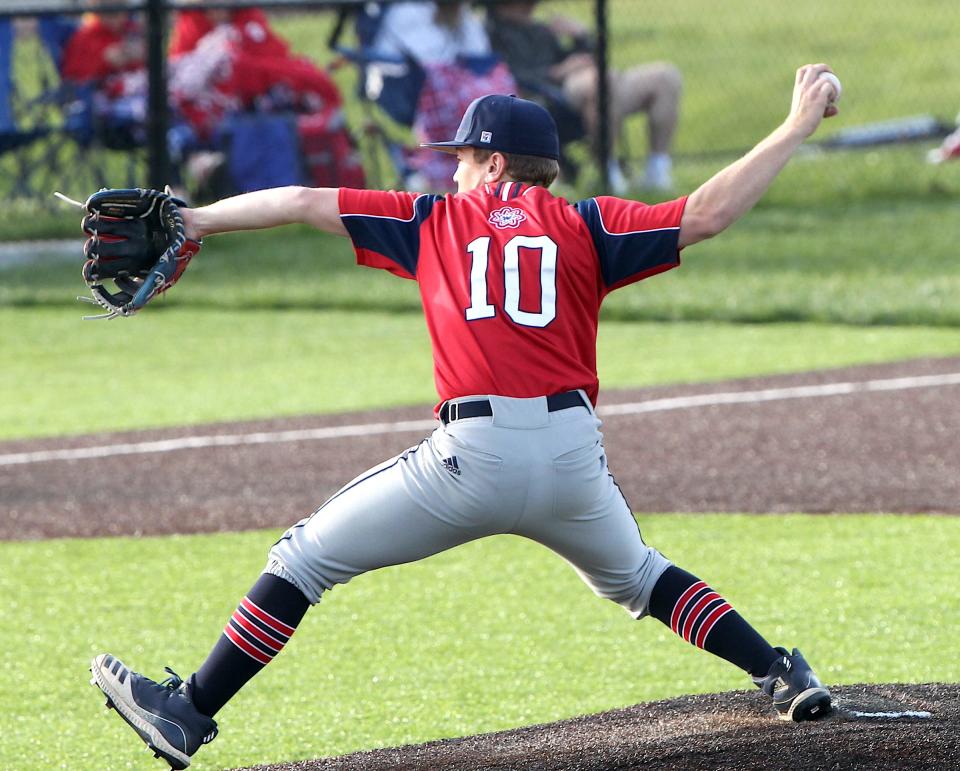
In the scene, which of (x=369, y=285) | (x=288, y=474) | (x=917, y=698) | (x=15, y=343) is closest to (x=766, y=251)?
(x=369, y=285)

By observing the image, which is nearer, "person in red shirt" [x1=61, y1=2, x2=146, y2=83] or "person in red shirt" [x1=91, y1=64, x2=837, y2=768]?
"person in red shirt" [x1=91, y1=64, x2=837, y2=768]

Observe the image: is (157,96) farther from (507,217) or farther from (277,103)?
(507,217)

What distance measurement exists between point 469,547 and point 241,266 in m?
8.32

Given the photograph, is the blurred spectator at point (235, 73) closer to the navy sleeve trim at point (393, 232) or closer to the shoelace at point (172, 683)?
the navy sleeve trim at point (393, 232)

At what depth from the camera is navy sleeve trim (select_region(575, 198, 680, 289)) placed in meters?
4.02

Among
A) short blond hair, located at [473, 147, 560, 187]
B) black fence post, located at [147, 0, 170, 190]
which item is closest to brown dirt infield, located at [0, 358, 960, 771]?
short blond hair, located at [473, 147, 560, 187]

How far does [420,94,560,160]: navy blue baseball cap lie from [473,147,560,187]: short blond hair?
0.02 meters

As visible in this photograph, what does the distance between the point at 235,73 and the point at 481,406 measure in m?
11.9

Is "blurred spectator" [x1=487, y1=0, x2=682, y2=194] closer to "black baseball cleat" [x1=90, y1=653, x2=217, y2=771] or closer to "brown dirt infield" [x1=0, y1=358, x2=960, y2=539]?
"brown dirt infield" [x1=0, y1=358, x2=960, y2=539]

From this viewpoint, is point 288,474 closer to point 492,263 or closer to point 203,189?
point 492,263

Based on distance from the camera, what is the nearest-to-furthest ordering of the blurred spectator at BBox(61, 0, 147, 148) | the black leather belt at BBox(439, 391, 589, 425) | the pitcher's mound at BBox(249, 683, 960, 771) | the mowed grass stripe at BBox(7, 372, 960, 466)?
1. the pitcher's mound at BBox(249, 683, 960, 771)
2. the black leather belt at BBox(439, 391, 589, 425)
3. the mowed grass stripe at BBox(7, 372, 960, 466)
4. the blurred spectator at BBox(61, 0, 147, 148)

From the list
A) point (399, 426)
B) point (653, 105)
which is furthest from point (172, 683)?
point (653, 105)

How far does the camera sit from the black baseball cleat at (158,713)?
396 cm

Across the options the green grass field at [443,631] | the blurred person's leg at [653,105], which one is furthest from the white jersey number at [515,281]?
the blurred person's leg at [653,105]
